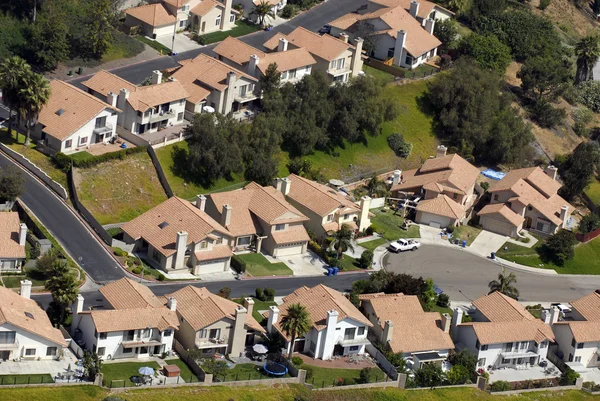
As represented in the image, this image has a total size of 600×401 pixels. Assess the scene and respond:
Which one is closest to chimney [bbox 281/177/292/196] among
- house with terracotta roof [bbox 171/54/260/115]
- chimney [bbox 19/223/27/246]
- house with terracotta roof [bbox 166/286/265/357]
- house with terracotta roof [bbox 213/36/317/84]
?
house with terracotta roof [bbox 171/54/260/115]

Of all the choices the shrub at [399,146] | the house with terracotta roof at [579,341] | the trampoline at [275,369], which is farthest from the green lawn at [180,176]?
the house with terracotta roof at [579,341]

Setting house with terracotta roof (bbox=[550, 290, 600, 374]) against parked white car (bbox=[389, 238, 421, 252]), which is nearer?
house with terracotta roof (bbox=[550, 290, 600, 374])

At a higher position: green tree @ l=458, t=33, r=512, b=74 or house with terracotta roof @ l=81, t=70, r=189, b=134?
house with terracotta roof @ l=81, t=70, r=189, b=134

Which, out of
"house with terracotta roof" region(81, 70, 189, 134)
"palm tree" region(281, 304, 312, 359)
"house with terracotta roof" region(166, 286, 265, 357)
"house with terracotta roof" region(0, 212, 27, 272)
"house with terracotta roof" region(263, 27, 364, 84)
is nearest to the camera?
"house with terracotta roof" region(166, 286, 265, 357)

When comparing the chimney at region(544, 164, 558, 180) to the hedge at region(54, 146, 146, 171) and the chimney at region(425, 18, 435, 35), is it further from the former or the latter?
the hedge at region(54, 146, 146, 171)

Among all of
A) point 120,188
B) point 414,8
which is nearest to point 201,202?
point 120,188

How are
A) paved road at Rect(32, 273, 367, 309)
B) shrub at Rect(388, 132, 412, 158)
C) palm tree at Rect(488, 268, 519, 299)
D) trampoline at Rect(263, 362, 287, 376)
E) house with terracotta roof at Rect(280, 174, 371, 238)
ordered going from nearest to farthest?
1. trampoline at Rect(263, 362, 287, 376)
2. paved road at Rect(32, 273, 367, 309)
3. palm tree at Rect(488, 268, 519, 299)
4. house with terracotta roof at Rect(280, 174, 371, 238)
5. shrub at Rect(388, 132, 412, 158)

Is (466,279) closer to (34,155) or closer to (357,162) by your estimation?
(357,162)

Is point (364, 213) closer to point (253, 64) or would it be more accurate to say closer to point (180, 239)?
point (253, 64)
